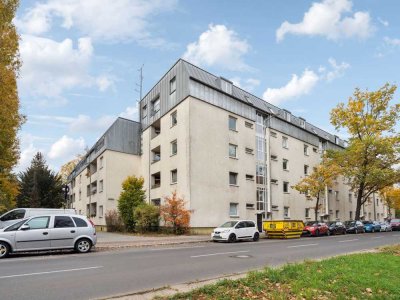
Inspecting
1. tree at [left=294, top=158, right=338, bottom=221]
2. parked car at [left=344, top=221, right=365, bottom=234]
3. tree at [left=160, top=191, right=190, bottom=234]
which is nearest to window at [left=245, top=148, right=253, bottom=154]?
tree at [left=294, top=158, right=338, bottom=221]

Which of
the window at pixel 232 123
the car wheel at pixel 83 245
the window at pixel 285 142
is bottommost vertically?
the car wheel at pixel 83 245

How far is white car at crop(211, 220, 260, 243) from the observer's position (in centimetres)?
2464

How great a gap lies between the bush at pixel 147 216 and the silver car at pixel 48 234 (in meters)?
13.2

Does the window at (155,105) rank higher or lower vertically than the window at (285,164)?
higher

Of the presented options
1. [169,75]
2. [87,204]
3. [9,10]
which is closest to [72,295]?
[9,10]

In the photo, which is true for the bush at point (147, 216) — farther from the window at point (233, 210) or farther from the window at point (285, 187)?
the window at point (285, 187)

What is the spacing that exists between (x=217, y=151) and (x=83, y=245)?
18.0 meters

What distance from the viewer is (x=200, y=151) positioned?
31.7 metres

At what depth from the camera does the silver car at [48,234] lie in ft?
49.9

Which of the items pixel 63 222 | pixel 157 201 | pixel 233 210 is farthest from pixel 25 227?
pixel 157 201

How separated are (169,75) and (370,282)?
3034 centimetres

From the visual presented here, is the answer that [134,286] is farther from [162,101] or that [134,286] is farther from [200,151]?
[162,101]

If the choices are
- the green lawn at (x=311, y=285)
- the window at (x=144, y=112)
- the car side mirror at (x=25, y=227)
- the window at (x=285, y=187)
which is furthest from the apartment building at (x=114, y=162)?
the green lawn at (x=311, y=285)

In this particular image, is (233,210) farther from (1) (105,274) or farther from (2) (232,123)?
(1) (105,274)
